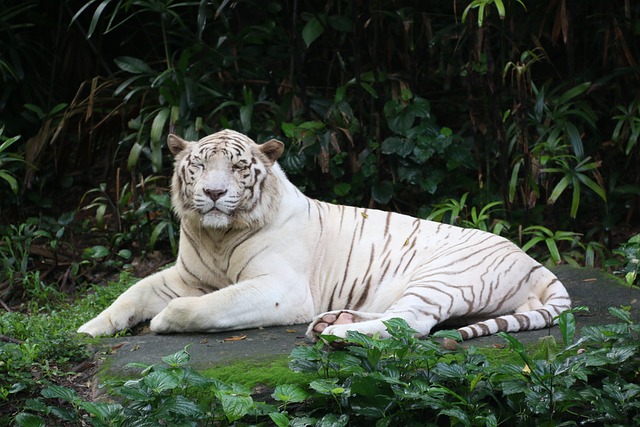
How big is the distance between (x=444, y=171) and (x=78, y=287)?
9.38 feet

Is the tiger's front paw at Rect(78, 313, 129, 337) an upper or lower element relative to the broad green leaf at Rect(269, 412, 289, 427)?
lower

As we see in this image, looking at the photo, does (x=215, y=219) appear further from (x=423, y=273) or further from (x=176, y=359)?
(x=176, y=359)

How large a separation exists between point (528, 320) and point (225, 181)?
1610mm

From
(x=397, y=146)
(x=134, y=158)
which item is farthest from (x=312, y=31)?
(x=134, y=158)

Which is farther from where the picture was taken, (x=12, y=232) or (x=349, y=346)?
(x=12, y=232)

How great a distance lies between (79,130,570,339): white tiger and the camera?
170 inches

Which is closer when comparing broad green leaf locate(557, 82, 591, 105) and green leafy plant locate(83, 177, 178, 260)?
broad green leaf locate(557, 82, 591, 105)

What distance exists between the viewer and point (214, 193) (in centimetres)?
447

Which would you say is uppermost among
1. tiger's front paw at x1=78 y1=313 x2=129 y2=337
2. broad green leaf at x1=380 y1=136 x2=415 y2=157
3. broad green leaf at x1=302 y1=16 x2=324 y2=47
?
broad green leaf at x1=302 y1=16 x2=324 y2=47

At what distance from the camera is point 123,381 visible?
10.9 ft

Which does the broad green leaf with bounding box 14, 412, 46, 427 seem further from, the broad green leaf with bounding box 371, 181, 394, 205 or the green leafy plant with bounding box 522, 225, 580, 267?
the broad green leaf with bounding box 371, 181, 394, 205

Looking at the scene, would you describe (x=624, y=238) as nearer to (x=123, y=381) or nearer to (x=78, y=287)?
(x=78, y=287)

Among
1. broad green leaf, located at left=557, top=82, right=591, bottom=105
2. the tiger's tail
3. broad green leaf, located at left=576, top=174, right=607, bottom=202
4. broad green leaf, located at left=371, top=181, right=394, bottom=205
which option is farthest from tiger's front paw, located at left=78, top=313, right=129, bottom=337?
broad green leaf, located at left=557, top=82, right=591, bottom=105

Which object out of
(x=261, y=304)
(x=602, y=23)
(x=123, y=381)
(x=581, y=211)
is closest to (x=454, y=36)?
(x=602, y=23)
